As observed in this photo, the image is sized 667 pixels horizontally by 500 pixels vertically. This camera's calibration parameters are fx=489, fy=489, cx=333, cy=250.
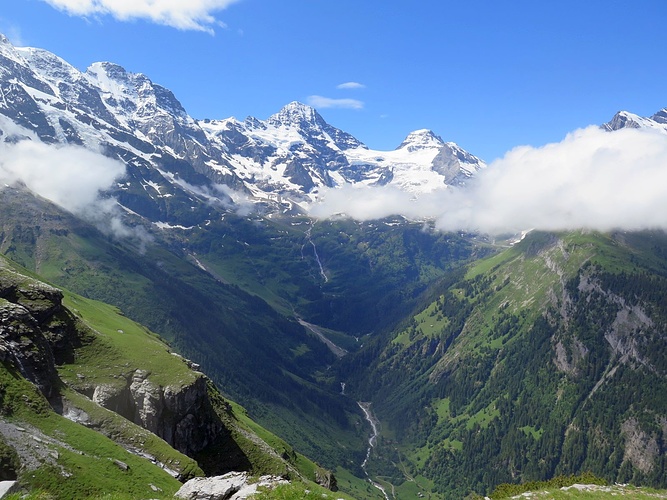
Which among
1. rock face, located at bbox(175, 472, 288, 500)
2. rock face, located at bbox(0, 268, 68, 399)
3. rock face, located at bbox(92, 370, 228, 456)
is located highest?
rock face, located at bbox(0, 268, 68, 399)

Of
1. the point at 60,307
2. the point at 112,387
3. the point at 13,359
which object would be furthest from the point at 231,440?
the point at 13,359

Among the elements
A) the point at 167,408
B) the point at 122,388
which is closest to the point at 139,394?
the point at 122,388

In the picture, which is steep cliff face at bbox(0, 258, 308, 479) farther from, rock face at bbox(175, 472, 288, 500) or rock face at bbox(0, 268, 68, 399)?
rock face at bbox(175, 472, 288, 500)

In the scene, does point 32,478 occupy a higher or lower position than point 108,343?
lower

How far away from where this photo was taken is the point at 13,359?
65.1m

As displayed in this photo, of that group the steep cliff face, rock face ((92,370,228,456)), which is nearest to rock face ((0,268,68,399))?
the steep cliff face

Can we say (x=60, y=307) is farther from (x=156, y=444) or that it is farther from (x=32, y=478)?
(x=32, y=478)

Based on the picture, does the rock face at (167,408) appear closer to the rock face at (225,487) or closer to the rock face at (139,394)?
the rock face at (139,394)

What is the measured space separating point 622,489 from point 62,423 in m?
66.3

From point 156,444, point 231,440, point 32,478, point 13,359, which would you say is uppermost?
point 13,359

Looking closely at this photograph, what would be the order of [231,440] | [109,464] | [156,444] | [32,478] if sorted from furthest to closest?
[231,440] < [156,444] < [109,464] < [32,478]

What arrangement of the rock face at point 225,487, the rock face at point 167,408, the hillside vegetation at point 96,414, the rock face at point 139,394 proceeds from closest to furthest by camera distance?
the rock face at point 225,487 < the hillside vegetation at point 96,414 < the rock face at point 139,394 < the rock face at point 167,408

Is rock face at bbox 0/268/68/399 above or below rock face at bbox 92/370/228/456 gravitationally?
above

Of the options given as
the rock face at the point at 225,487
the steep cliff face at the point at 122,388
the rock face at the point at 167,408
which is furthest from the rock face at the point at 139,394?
the rock face at the point at 225,487
